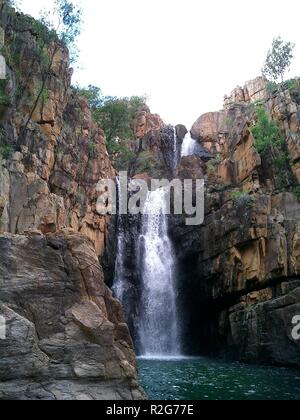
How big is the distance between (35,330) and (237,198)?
20.6 metres

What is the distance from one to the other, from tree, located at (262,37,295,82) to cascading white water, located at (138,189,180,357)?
2154 cm

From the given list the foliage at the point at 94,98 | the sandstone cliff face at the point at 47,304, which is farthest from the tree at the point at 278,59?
the sandstone cliff face at the point at 47,304

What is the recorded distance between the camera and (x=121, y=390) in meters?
11.0

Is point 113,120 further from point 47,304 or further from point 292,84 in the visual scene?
point 47,304

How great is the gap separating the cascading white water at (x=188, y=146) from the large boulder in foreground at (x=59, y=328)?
1281 inches

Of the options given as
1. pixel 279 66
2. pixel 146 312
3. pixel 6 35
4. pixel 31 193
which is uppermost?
pixel 279 66

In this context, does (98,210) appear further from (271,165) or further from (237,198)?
(271,165)

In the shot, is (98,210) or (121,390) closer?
(121,390)

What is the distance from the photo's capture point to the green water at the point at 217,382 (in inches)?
567

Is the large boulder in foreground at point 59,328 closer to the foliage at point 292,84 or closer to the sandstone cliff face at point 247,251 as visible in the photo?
the sandstone cliff face at point 247,251

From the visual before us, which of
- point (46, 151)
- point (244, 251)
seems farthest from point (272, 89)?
point (46, 151)

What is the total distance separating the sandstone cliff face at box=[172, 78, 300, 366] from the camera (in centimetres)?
2427
